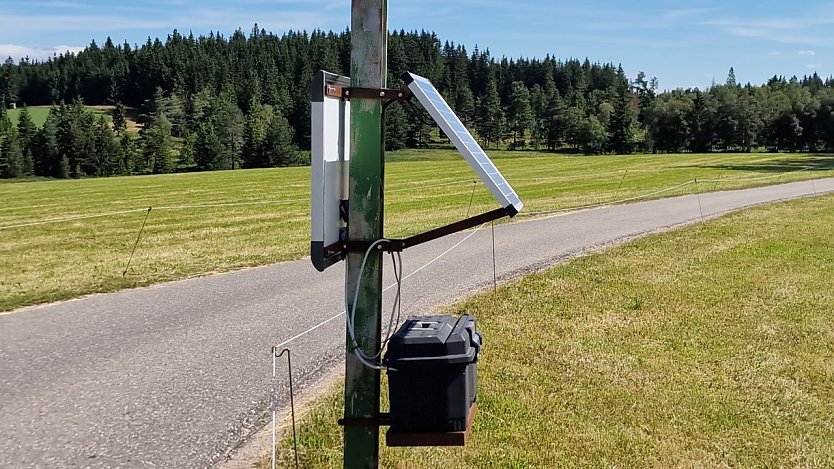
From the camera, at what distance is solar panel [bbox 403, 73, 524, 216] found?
354 cm

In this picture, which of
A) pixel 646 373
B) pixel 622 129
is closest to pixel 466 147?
pixel 646 373

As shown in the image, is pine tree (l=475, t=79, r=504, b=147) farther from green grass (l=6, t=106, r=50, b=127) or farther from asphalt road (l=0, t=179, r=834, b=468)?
asphalt road (l=0, t=179, r=834, b=468)

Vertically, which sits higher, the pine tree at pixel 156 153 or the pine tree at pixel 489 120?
the pine tree at pixel 489 120

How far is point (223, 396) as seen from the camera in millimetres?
6133

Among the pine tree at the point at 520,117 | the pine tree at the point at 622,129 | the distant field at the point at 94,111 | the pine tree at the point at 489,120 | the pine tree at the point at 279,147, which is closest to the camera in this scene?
the pine tree at the point at 279,147

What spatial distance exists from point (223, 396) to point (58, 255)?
431 inches

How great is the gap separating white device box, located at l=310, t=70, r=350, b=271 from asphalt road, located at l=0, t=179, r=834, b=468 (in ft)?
7.12

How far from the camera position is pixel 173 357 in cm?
720

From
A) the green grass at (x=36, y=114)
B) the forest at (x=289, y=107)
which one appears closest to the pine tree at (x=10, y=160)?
the forest at (x=289, y=107)

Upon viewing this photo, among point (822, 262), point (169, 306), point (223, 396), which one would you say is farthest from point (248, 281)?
point (822, 262)

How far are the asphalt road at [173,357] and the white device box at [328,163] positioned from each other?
2171mm

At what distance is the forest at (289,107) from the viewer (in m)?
85.2

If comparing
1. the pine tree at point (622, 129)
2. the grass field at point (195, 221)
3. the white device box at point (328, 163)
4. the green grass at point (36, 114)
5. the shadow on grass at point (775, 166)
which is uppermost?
the green grass at point (36, 114)

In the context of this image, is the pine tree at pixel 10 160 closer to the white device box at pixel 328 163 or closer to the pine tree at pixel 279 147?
the pine tree at pixel 279 147
